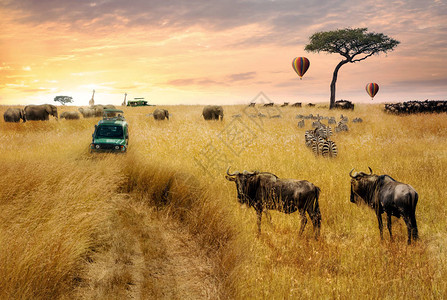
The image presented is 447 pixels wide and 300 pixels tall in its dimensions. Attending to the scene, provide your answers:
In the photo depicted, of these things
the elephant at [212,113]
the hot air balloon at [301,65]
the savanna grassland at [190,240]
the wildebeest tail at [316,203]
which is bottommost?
the savanna grassland at [190,240]

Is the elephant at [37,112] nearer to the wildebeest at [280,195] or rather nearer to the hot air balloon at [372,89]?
the wildebeest at [280,195]

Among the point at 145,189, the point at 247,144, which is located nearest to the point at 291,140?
the point at 247,144

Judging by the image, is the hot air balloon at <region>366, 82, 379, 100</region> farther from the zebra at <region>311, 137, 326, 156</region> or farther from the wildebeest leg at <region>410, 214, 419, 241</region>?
the wildebeest leg at <region>410, 214, 419, 241</region>

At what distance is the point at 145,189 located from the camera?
301 inches

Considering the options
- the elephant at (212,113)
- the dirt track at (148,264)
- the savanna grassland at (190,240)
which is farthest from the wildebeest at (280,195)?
the elephant at (212,113)

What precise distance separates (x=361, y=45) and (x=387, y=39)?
3277 mm

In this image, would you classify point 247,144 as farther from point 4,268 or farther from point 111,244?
point 4,268

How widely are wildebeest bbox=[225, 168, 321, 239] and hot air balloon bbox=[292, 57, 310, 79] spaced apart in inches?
1217

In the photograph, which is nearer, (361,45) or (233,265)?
(233,265)

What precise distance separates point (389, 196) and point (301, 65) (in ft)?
102

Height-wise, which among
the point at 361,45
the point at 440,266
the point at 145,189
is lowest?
the point at 440,266

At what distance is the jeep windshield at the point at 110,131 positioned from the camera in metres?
11.1

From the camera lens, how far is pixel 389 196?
4.91 metres

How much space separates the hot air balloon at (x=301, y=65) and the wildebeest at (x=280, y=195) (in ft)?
101
